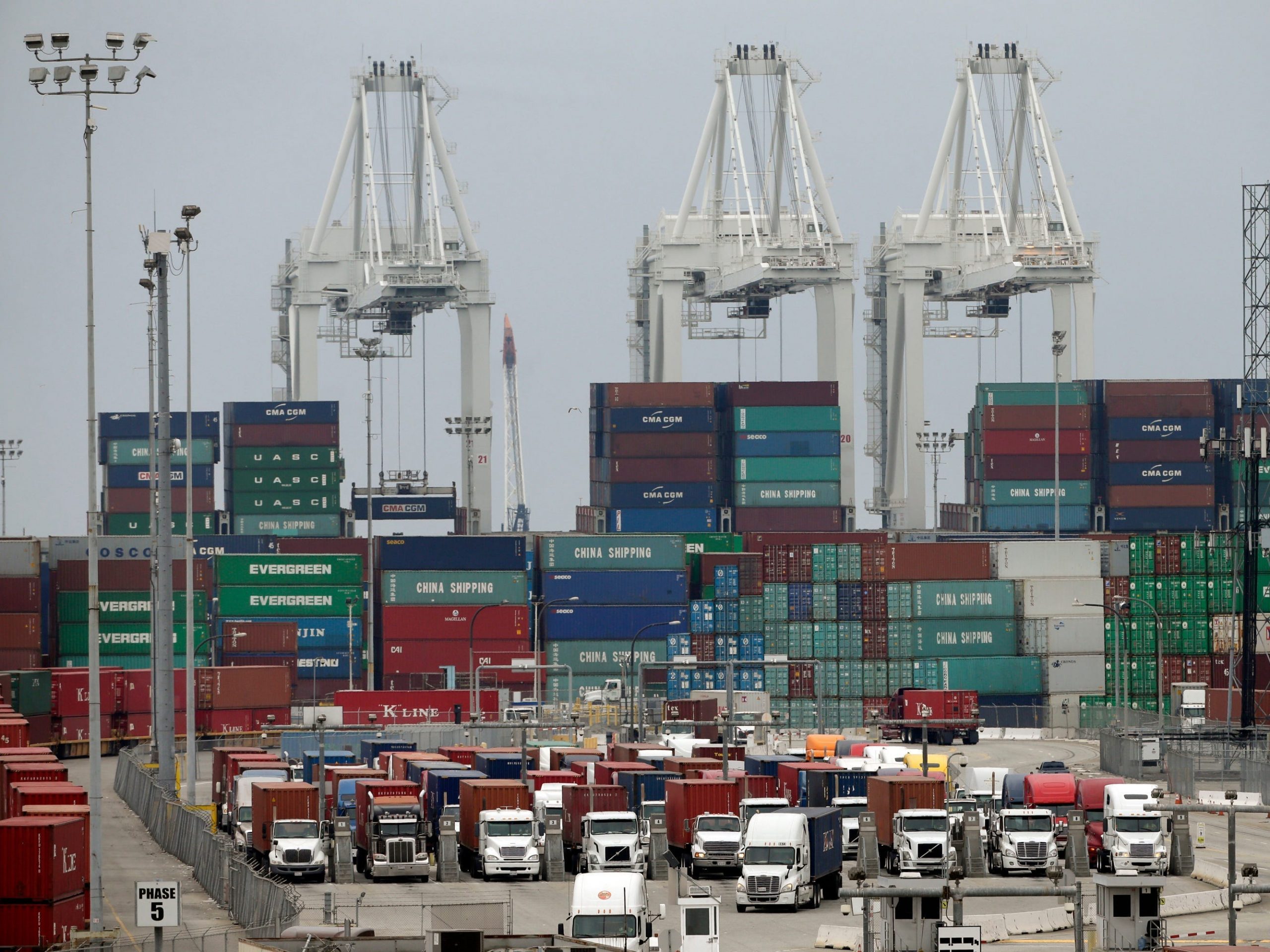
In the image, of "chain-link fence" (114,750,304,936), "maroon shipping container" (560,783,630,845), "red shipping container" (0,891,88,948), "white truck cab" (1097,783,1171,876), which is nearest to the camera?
"red shipping container" (0,891,88,948)

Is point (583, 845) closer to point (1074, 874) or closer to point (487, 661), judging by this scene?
point (1074, 874)

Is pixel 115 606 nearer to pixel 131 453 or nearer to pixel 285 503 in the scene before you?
pixel 285 503

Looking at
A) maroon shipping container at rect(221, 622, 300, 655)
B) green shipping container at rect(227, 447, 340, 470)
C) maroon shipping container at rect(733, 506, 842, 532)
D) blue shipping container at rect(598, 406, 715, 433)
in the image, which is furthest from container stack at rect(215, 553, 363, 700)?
maroon shipping container at rect(733, 506, 842, 532)

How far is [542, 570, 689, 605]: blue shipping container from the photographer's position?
336 ft

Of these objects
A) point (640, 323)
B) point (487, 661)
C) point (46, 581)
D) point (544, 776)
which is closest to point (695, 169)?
point (640, 323)

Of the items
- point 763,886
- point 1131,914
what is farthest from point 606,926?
point 1131,914

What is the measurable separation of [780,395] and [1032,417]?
13.9 metres

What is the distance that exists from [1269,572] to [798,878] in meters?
53.2

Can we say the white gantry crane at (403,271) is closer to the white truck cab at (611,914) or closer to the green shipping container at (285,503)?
the green shipping container at (285,503)

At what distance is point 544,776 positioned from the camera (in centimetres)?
5453

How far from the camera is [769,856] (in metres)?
42.8

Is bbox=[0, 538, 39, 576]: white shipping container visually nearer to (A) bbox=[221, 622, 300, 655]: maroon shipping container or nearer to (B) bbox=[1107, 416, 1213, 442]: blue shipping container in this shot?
(A) bbox=[221, 622, 300, 655]: maroon shipping container

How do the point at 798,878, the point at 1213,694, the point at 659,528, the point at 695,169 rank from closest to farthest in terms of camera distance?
the point at 798,878, the point at 1213,694, the point at 659,528, the point at 695,169

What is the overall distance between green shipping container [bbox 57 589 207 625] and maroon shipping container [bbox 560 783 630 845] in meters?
48.4
